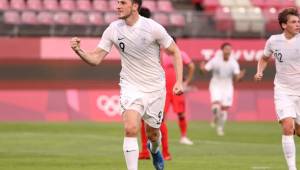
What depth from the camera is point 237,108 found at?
32.2 m

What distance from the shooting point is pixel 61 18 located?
106 ft

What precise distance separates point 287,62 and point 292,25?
0.56 meters

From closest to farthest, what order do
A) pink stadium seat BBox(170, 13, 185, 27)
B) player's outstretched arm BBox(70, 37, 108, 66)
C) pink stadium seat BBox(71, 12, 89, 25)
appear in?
player's outstretched arm BBox(70, 37, 108, 66) < pink stadium seat BBox(71, 12, 89, 25) < pink stadium seat BBox(170, 13, 185, 27)

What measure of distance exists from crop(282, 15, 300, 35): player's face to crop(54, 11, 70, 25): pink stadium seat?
62.3 feet

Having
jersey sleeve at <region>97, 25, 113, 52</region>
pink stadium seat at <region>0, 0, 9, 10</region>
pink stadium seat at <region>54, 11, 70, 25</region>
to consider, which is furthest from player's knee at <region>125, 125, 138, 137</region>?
pink stadium seat at <region>0, 0, 9, 10</region>

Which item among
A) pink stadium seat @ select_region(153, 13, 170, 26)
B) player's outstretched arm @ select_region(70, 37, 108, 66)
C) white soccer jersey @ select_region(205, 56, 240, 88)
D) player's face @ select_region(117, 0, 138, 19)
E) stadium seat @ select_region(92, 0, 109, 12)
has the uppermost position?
player's face @ select_region(117, 0, 138, 19)

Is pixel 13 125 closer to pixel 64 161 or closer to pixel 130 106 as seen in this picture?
pixel 64 161

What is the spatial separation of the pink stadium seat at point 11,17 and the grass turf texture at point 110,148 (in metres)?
4.35

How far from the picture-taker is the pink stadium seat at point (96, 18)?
107 ft

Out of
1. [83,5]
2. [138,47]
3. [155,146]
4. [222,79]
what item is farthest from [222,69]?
[138,47]

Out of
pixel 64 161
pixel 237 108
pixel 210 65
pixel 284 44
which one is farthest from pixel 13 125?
pixel 284 44

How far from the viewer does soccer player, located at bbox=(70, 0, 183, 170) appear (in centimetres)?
1225

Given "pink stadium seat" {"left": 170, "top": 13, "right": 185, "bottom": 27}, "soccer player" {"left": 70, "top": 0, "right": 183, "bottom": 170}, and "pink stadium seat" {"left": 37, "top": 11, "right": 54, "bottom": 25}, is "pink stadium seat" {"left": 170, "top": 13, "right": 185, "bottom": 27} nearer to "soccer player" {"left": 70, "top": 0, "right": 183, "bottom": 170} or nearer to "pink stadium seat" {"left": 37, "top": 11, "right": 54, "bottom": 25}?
"pink stadium seat" {"left": 37, "top": 11, "right": 54, "bottom": 25}

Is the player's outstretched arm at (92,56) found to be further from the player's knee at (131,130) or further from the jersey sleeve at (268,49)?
the jersey sleeve at (268,49)
